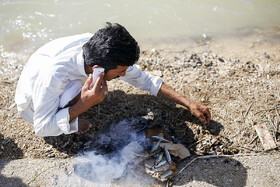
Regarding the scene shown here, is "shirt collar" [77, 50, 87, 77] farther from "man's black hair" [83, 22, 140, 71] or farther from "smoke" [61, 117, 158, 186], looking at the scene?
"smoke" [61, 117, 158, 186]

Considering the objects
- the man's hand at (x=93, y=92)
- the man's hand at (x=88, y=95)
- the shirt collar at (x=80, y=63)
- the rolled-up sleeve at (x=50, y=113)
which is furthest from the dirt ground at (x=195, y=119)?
the shirt collar at (x=80, y=63)

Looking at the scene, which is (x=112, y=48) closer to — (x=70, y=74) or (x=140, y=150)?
(x=70, y=74)

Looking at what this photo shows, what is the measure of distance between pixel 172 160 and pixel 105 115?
1.05 metres

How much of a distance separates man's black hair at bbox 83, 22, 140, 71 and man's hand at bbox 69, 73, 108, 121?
0.16 meters

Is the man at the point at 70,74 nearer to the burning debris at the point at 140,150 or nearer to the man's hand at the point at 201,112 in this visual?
the burning debris at the point at 140,150

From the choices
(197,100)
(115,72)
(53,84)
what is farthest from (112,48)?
(197,100)

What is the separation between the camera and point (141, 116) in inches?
122

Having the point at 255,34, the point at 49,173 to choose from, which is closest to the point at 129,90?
the point at 49,173

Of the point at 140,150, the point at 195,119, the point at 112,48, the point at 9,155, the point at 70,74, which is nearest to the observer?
the point at 112,48

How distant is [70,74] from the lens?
241 centimetres

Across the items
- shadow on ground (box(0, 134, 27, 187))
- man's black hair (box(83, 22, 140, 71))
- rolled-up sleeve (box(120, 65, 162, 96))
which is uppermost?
man's black hair (box(83, 22, 140, 71))

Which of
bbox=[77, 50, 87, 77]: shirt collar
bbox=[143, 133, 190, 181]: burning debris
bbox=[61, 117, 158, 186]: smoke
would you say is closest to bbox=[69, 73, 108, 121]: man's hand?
bbox=[77, 50, 87, 77]: shirt collar

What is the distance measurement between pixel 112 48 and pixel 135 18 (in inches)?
124

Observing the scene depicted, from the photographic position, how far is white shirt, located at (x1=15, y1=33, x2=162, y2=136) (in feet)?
7.48
